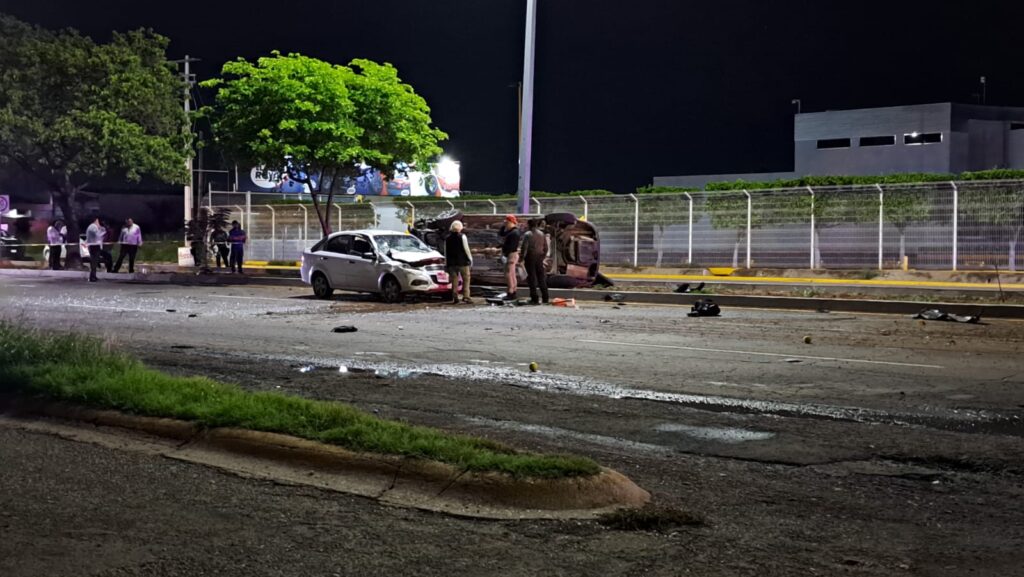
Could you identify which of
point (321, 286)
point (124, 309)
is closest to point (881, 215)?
point (321, 286)

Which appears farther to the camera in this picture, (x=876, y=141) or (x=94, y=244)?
(x=876, y=141)

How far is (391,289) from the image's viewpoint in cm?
2152

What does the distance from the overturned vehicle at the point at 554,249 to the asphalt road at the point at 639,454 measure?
8.72m

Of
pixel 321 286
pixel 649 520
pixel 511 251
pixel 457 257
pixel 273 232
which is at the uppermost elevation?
pixel 273 232

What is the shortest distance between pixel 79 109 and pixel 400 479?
3836 centimetres

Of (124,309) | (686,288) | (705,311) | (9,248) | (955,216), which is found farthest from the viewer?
(9,248)

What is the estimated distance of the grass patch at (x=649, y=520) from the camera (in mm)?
5375

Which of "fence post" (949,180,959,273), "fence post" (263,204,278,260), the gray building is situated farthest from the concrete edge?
the gray building

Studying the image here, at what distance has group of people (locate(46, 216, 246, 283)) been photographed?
29.9 meters

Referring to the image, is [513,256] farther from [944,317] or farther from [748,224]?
[748,224]

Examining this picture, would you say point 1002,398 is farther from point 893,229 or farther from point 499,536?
point 893,229

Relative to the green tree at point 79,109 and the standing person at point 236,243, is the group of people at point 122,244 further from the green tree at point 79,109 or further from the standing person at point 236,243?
the green tree at point 79,109

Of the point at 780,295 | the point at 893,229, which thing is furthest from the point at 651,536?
the point at 893,229

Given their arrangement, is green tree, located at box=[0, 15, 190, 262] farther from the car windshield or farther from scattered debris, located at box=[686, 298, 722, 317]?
scattered debris, located at box=[686, 298, 722, 317]
